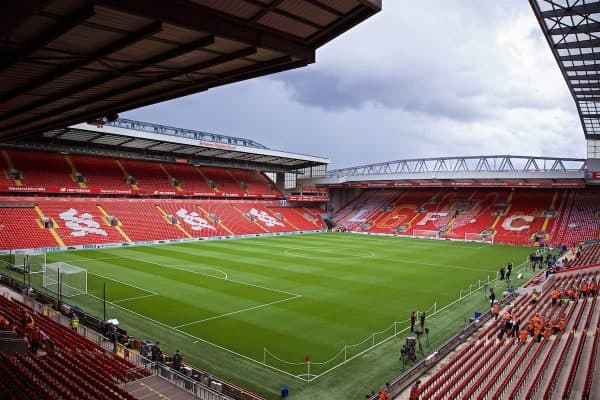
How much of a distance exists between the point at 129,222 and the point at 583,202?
53366 millimetres

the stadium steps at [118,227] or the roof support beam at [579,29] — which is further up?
the roof support beam at [579,29]

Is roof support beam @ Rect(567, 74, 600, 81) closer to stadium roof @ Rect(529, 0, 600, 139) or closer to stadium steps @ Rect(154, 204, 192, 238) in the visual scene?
stadium roof @ Rect(529, 0, 600, 139)

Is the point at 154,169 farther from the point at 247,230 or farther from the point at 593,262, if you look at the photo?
the point at 593,262

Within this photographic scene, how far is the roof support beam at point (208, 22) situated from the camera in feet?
23.1

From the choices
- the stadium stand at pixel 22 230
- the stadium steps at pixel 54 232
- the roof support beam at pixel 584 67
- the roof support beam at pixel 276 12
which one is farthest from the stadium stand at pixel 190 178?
the roof support beam at pixel 276 12

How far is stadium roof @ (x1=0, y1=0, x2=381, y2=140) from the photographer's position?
7410 mm

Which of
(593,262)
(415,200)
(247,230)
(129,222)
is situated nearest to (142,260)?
(129,222)

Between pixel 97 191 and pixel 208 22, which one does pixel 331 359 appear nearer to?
pixel 208 22

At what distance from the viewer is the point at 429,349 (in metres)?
16.4

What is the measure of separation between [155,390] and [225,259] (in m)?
23.7

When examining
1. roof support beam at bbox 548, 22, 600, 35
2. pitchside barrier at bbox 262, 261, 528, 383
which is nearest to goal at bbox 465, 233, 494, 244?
roof support beam at bbox 548, 22, 600, 35

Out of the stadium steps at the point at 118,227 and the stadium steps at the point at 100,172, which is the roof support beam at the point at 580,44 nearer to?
the stadium steps at the point at 118,227

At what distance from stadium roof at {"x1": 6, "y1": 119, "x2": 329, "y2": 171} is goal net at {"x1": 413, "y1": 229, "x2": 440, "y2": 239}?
19692 mm

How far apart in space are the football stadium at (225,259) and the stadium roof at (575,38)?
0.12 meters
